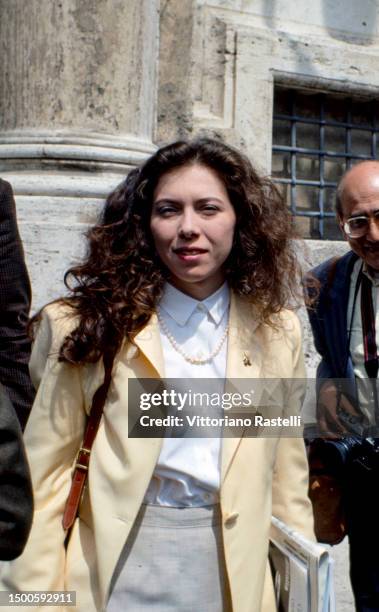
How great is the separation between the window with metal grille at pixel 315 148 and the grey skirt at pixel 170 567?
3533 mm

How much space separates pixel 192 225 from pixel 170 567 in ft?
2.54

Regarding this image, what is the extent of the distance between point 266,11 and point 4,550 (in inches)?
174

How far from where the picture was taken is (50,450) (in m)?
1.92

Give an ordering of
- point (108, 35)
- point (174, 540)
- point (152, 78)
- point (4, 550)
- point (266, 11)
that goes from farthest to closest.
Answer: point (266, 11) → point (152, 78) → point (108, 35) → point (174, 540) → point (4, 550)

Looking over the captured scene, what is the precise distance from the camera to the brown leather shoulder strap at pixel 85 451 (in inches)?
75.0

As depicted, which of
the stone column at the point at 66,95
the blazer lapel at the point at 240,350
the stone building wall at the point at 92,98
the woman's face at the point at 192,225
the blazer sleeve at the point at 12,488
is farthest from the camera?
the stone column at the point at 66,95

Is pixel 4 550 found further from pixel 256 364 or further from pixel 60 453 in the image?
pixel 256 364

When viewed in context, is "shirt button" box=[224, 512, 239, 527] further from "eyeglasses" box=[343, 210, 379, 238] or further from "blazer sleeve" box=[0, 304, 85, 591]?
"eyeglasses" box=[343, 210, 379, 238]

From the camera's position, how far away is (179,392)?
2002 millimetres

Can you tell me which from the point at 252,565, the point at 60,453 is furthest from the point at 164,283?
the point at 252,565

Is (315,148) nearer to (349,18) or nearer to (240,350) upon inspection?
(349,18)

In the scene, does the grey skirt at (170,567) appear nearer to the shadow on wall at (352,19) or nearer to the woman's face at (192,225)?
the woman's face at (192,225)

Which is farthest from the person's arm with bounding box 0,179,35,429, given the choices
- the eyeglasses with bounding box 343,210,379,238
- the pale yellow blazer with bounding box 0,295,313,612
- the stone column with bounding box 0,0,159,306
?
the stone column with bounding box 0,0,159,306

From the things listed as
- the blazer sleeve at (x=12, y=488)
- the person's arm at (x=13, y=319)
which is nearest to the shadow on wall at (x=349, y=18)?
the person's arm at (x=13, y=319)
